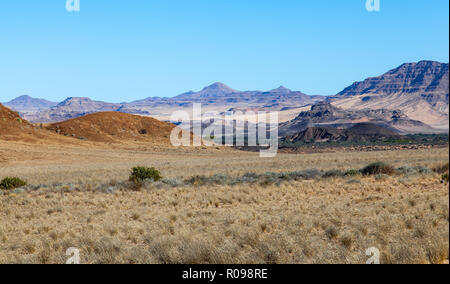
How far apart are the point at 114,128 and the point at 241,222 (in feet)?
275

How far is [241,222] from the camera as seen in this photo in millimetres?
12133

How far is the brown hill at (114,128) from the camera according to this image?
8431 centimetres

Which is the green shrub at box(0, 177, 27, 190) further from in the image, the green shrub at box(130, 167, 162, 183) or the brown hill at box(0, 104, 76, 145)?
the brown hill at box(0, 104, 76, 145)

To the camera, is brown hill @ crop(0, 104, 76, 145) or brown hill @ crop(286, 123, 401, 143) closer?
brown hill @ crop(0, 104, 76, 145)

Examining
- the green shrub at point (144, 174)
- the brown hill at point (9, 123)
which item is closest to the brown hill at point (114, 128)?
the brown hill at point (9, 123)

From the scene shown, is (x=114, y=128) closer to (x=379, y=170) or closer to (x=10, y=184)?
(x=10, y=184)

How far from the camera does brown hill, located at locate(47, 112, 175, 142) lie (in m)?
84.3

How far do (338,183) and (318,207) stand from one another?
690 centimetres

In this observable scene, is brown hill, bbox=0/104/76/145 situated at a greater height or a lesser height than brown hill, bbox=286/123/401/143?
greater

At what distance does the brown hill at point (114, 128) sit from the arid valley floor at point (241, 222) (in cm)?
6475

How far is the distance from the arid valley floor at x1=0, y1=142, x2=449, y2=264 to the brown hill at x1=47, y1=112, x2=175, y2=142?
64755 mm

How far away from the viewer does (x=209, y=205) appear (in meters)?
16.6

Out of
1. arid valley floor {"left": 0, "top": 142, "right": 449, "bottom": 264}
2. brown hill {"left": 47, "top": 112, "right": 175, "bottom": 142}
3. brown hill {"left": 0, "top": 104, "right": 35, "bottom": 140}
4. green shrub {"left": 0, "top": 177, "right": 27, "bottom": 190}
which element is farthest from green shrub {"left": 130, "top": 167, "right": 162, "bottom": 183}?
brown hill {"left": 47, "top": 112, "right": 175, "bottom": 142}
